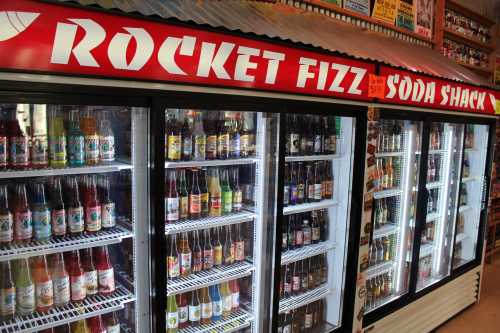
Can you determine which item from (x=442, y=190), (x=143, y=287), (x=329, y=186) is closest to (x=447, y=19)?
(x=442, y=190)

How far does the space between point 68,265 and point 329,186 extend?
75.8 inches

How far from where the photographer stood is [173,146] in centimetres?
214

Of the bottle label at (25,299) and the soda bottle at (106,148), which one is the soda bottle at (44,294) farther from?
the soda bottle at (106,148)

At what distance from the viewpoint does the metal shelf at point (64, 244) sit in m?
1.60

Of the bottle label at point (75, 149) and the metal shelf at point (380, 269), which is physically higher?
the bottle label at point (75, 149)

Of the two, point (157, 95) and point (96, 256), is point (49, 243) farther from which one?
point (157, 95)

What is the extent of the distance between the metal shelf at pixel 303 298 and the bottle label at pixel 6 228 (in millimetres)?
1731

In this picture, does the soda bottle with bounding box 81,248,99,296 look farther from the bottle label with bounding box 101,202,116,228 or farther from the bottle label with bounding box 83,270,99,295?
the bottle label with bounding box 101,202,116,228

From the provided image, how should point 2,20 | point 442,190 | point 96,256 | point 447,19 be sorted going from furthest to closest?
point 447,19 → point 442,190 → point 96,256 → point 2,20

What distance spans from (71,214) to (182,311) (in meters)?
0.97

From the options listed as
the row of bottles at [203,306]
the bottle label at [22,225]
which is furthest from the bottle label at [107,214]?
the row of bottles at [203,306]

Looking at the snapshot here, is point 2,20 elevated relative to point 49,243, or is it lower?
elevated

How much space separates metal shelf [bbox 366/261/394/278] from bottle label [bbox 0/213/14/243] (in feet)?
8.78

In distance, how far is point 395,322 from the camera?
10.7ft
